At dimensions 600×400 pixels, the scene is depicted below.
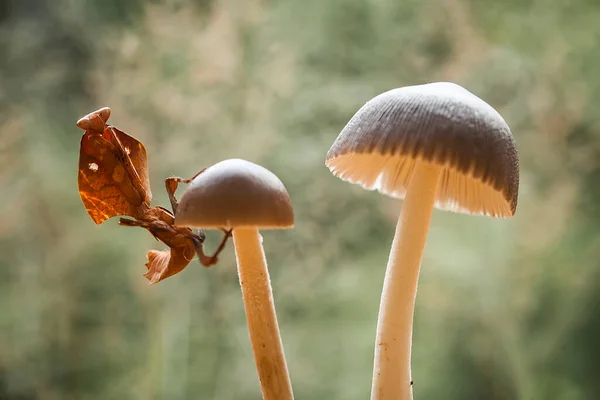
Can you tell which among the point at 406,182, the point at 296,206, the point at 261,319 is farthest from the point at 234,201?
the point at 296,206

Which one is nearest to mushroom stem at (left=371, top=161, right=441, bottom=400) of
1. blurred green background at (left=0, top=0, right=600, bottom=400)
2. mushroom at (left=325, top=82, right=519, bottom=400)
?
mushroom at (left=325, top=82, right=519, bottom=400)

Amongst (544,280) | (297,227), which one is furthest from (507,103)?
(297,227)

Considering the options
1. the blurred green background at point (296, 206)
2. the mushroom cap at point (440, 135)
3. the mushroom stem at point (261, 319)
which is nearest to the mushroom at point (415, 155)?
the mushroom cap at point (440, 135)

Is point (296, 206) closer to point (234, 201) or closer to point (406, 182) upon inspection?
point (406, 182)

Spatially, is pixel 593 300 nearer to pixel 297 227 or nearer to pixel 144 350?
pixel 297 227

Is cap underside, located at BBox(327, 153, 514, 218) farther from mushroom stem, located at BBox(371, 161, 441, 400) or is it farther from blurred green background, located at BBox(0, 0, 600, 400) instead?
blurred green background, located at BBox(0, 0, 600, 400)

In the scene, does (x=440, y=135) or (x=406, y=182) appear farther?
(x=406, y=182)

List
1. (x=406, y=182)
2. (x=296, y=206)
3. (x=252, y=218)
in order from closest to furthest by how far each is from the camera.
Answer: (x=252, y=218)
(x=406, y=182)
(x=296, y=206)
